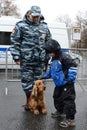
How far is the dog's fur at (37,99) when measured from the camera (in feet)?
24.5

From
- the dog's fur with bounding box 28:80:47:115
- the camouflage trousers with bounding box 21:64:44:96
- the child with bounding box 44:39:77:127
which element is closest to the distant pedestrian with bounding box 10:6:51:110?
the camouflage trousers with bounding box 21:64:44:96

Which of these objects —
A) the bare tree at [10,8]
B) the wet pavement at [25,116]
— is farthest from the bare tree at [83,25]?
the wet pavement at [25,116]

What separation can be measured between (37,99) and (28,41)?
112 centimetres

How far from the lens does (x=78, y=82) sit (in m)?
12.5

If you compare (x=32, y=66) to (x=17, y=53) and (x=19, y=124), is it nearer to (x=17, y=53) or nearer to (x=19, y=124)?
(x=17, y=53)

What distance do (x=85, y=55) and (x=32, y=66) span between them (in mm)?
5087

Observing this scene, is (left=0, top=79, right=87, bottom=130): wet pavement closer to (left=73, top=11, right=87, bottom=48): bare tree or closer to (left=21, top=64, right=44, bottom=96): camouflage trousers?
(left=21, top=64, right=44, bottom=96): camouflage trousers

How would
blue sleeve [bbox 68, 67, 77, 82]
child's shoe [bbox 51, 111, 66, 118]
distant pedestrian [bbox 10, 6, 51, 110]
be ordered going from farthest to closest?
distant pedestrian [bbox 10, 6, 51, 110] → child's shoe [bbox 51, 111, 66, 118] → blue sleeve [bbox 68, 67, 77, 82]

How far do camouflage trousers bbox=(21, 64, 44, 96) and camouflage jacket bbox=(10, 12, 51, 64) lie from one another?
137 millimetres

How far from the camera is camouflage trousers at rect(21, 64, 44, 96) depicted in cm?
783

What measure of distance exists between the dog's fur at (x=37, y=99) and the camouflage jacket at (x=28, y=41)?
57 centimetres

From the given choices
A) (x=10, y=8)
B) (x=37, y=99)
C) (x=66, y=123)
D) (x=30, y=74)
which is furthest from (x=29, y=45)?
(x=10, y=8)

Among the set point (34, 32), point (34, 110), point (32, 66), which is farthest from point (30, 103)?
point (34, 32)

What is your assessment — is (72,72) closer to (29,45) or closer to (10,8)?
(29,45)
